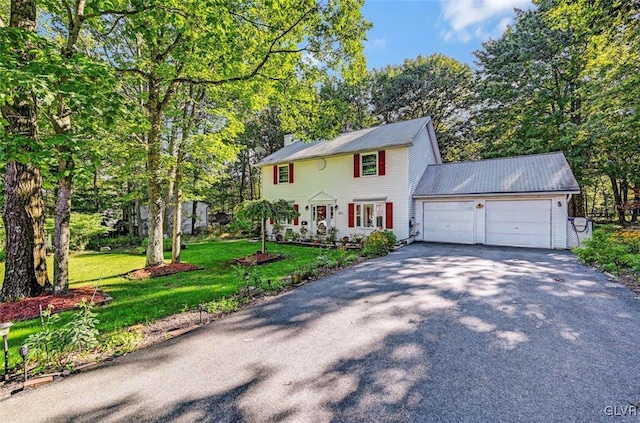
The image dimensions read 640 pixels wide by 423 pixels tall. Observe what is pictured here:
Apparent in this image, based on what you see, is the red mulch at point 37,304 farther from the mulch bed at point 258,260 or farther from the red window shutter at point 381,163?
the red window shutter at point 381,163

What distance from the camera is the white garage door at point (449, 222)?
1343 cm

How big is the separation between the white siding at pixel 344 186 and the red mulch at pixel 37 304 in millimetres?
11598

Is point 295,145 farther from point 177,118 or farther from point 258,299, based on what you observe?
point 258,299

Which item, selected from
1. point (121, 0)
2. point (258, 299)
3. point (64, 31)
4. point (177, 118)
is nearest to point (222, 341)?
point (258, 299)

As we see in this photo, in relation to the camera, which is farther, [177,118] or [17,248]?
[177,118]

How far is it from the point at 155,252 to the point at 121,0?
22.5ft

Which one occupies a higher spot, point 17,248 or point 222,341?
point 17,248

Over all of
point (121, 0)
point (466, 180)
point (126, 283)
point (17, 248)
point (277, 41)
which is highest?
point (277, 41)

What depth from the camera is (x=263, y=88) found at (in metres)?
9.37

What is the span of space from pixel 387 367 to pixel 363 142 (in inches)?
540

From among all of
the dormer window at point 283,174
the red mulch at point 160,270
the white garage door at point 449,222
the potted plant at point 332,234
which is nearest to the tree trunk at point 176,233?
the red mulch at point 160,270

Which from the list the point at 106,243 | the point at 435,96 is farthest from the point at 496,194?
the point at 106,243

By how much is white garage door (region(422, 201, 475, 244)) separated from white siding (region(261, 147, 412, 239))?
1.30 metres

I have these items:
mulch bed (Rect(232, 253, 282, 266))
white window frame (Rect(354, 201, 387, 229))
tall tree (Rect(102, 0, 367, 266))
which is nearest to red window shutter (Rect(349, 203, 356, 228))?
white window frame (Rect(354, 201, 387, 229))
